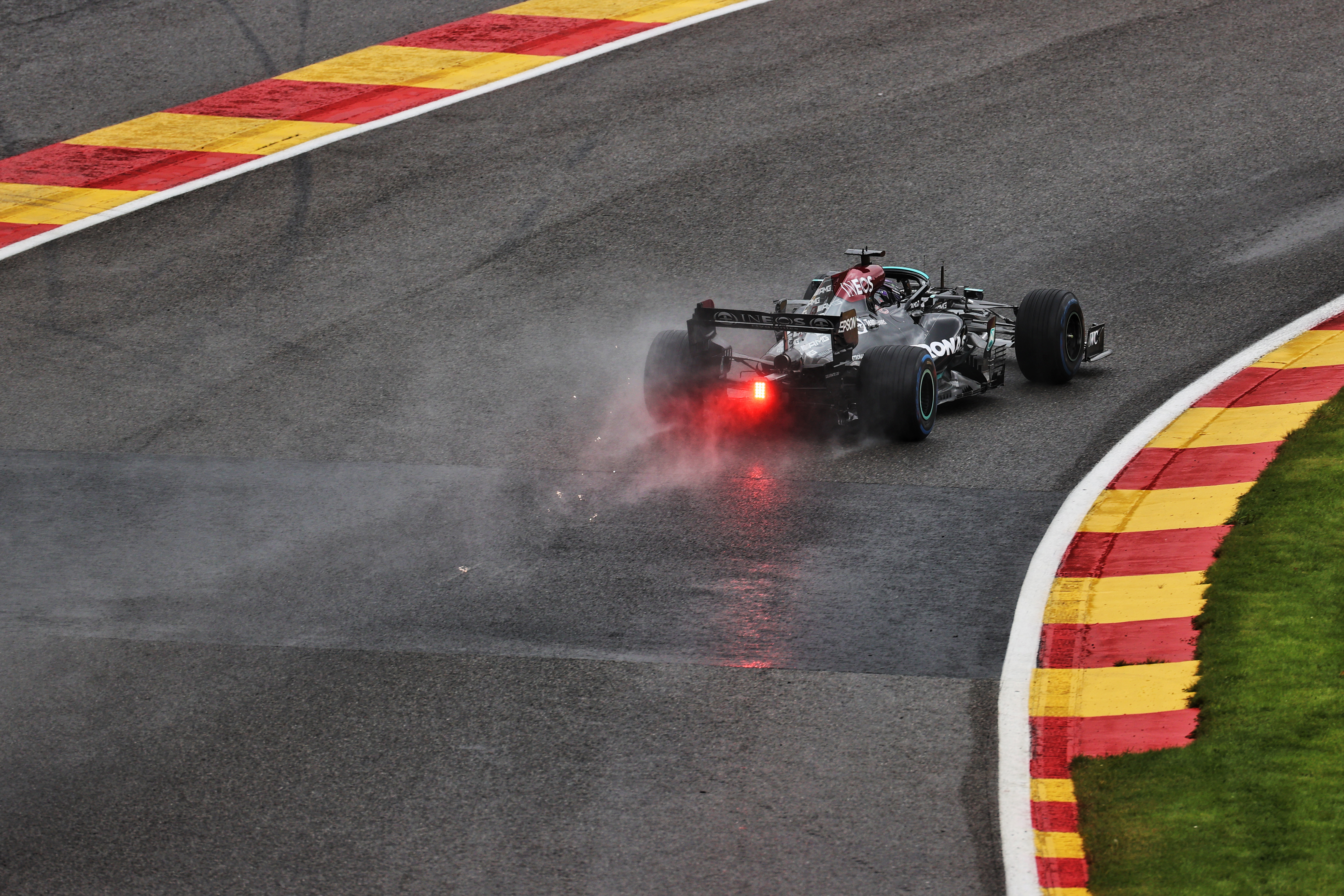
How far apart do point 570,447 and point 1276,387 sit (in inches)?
228

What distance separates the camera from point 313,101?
20.8 metres

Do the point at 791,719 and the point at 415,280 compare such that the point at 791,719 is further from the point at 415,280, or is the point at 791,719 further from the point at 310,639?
the point at 415,280

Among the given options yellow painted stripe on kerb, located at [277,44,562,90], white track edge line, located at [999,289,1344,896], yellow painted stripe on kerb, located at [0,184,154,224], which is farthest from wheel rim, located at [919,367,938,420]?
yellow painted stripe on kerb, located at [277,44,562,90]

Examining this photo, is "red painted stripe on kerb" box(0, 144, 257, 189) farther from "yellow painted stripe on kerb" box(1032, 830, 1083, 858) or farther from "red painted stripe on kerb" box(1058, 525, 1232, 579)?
"yellow painted stripe on kerb" box(1032, 830, 1083, 858)

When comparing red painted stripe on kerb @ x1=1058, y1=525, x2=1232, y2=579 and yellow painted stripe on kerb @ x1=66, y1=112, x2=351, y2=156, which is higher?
yellow painted stripe on kerb @ x1=66, y1=112, x2=351, y2=156

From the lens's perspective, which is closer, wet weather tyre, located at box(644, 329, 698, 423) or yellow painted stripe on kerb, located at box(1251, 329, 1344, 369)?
wet weather tyre, located at box(644, 329, 698, 423)

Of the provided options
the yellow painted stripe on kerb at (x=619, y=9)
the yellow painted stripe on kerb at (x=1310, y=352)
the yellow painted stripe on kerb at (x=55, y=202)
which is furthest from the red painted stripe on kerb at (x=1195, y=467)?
the yellow painted stripe on kerb at (x=619, y=9)

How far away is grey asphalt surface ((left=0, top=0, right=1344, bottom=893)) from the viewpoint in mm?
7699

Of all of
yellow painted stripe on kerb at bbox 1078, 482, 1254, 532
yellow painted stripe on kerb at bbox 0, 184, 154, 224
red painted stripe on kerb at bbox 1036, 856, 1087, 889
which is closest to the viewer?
red painted stripe on kerb at bbox 1036, 856, 1087, 889

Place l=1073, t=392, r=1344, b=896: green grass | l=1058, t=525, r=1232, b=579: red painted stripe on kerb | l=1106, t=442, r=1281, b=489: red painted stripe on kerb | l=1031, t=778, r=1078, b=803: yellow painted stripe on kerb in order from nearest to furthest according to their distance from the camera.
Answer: l=1073, t=392, r=1344, b=896: green grass < l=1031, t=778, r=1078, b=803: yellow painted stripe on kerb < l=1058, t=525, r=1232, b=579: red painted stripe on kerb < l=1106, t=442, r=1281, b=489: red painted stripe on kerb

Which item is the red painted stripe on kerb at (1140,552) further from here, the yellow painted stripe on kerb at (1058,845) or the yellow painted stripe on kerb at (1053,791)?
the yellow painted stripe on kerb at (1058,845)

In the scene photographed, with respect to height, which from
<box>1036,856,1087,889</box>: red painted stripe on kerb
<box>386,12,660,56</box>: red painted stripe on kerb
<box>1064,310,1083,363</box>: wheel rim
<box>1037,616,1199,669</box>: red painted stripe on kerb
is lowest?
<box>1036,856,1087,889</box>: red painted stripe on kerb

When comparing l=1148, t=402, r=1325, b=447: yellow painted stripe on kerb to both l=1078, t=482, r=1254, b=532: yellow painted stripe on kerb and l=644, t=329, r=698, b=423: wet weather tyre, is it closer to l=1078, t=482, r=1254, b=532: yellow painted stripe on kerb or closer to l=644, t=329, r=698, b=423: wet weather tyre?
l=1078, t=482, r=1254, b=532: yellow painted stripe on kerb

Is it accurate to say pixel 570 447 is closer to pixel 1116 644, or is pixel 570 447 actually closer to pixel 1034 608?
pixel 1034 608
